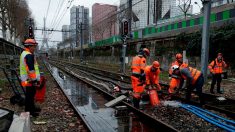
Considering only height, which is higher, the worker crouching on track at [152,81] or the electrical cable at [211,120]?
the worker crouching on track at [152,81]

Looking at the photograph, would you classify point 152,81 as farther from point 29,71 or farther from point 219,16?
point 219,16

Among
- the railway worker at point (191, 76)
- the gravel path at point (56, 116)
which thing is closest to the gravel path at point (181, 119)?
the railway worker at point (191, 76)

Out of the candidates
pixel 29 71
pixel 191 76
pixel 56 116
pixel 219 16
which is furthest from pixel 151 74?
pixel 219 16

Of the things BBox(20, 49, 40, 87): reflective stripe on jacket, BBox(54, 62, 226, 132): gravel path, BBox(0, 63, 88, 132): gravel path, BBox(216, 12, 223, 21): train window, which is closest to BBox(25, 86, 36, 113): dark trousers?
BBox(20, 49, 40, 87): reflective stripe on jacket

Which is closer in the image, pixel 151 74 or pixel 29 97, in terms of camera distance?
pixel 29 97

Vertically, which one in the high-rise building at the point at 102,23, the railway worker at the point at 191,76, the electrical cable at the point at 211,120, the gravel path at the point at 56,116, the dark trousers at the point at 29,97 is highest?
the high-rise building at the point at 102,23

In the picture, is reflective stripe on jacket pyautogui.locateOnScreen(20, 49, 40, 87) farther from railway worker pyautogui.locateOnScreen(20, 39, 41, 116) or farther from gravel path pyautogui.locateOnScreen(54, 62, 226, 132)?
gravel path pyautogui.locateOnScreen(54, 62, 226, 132)

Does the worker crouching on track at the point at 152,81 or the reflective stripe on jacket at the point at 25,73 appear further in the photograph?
the worker crouching on track at the point at 152,81

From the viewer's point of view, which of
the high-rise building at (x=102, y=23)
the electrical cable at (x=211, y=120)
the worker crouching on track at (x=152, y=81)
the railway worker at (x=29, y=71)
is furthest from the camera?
the high-rise building at (x=102, y=23)

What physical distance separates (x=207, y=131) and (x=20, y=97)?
599cm

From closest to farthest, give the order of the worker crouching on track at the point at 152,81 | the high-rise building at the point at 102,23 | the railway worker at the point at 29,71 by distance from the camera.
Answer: the railway worker at the point at 29,71 < the worker crouching on track at the point at 152,81 < the high-rise building at the point at 102,23

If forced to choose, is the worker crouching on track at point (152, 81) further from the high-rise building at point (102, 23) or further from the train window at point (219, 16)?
the high-rise building at point (102, 23)

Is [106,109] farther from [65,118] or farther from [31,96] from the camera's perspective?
[31,96]

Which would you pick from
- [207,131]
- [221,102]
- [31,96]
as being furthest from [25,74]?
[221,102]
